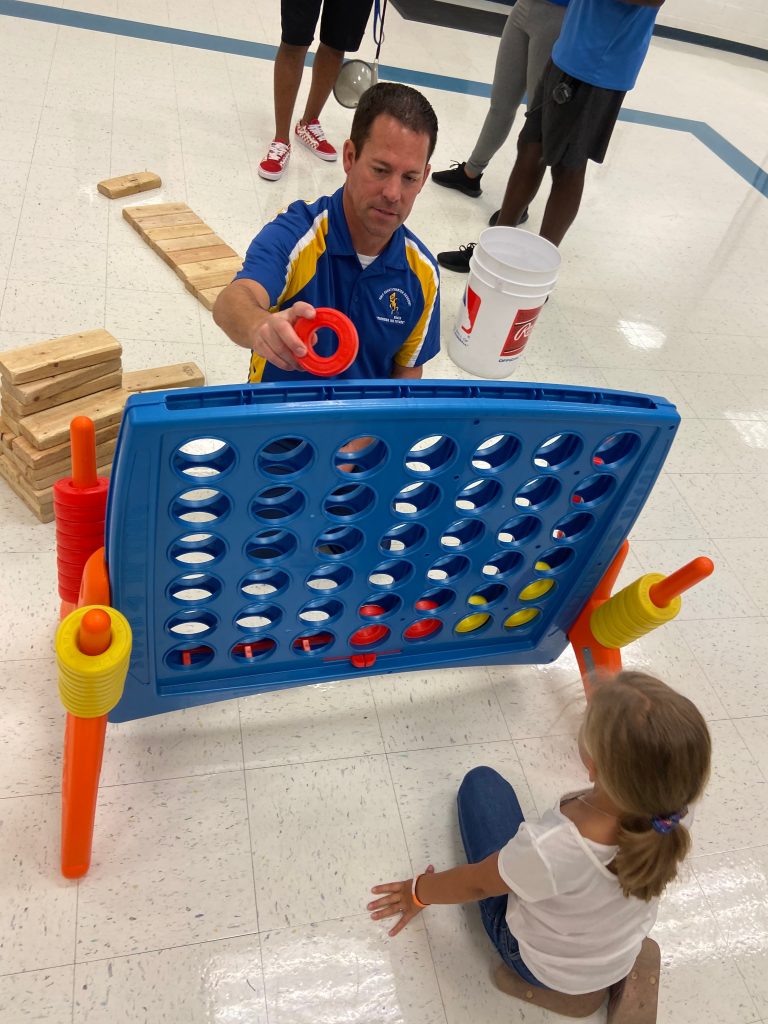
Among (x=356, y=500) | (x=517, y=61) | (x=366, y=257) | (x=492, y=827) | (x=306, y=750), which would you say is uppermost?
(x=517, y=61)

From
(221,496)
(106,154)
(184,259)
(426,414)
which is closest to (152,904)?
(221,496)

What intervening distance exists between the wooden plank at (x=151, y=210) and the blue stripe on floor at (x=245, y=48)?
2.13 meters

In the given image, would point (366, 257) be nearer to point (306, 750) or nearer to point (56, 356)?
point (56, 356)

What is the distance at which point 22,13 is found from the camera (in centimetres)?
464

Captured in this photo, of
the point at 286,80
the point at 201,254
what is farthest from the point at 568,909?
the point at 286,80

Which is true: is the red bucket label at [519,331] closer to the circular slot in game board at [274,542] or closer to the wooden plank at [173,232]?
the wooden plank at [173,232]

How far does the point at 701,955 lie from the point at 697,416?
2146 mm

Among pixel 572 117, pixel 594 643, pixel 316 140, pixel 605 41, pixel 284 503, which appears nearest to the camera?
pixel 284 503

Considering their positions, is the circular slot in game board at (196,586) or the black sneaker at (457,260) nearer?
the circular slot in game board at (196,586)

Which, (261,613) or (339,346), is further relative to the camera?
(261,613)

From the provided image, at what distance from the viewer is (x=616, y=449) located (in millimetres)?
1614

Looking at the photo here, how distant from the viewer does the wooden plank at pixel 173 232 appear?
3158 mm

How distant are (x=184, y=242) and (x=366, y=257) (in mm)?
1691

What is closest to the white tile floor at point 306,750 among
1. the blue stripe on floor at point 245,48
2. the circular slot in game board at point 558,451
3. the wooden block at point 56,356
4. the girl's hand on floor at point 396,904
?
the girl's hand on floor at point 396,904
